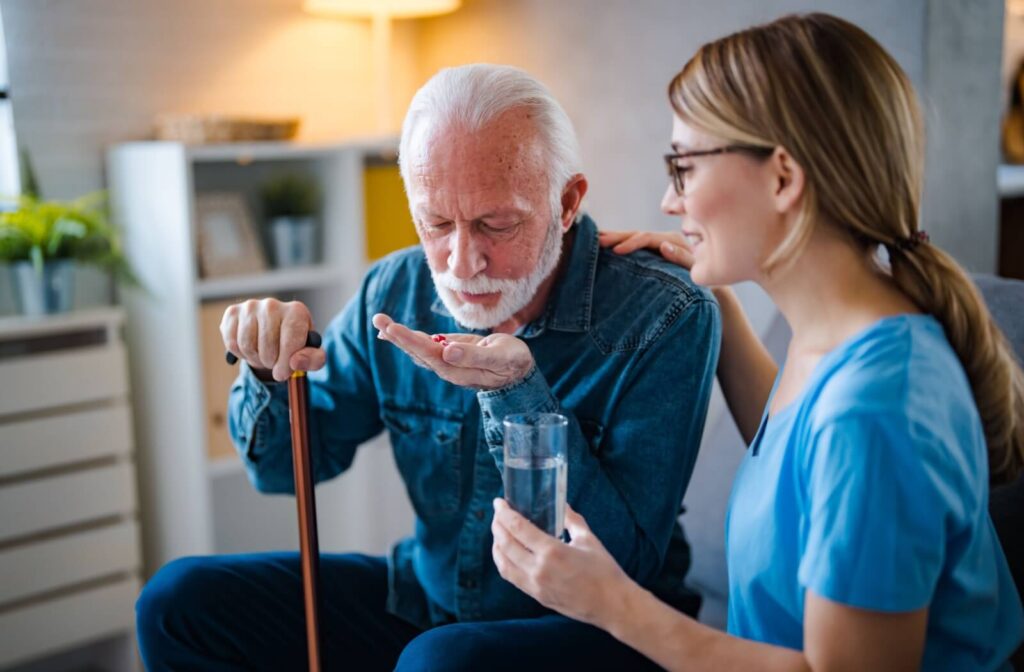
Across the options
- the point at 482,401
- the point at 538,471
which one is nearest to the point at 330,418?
the point at 482,401

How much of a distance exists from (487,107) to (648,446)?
521mm

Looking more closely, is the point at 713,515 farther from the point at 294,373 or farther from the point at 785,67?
the point at 785,67

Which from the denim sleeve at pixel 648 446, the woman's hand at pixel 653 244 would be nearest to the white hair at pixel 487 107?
the woman's hand at pixel 653 244

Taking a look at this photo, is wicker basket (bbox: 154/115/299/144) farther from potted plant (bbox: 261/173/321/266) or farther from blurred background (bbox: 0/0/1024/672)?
potted plant (bbox: 261/173/321/266)

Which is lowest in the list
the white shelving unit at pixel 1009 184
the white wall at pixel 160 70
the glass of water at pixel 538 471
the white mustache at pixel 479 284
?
the glass of water at pixel 538 471

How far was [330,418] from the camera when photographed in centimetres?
167

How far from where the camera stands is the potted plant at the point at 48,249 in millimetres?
2340

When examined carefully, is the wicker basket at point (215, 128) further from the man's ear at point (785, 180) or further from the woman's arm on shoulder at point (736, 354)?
the man's ear at point (785, 180)

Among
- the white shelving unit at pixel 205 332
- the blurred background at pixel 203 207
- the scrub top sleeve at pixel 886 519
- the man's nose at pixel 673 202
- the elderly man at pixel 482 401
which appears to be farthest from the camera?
the white shelving unit at pixel 205 332

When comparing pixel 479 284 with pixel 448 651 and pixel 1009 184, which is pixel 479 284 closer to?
pixel 448 651

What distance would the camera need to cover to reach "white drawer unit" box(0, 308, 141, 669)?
2.31 m

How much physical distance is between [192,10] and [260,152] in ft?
1.78

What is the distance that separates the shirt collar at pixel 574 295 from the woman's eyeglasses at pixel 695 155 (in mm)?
394

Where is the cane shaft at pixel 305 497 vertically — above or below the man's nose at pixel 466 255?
below
